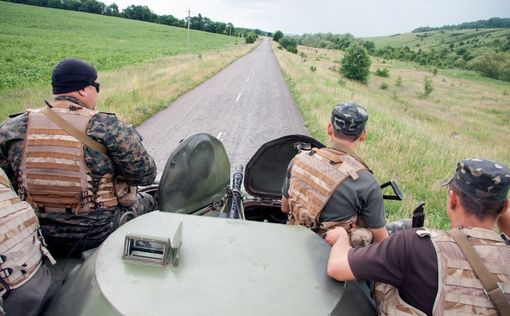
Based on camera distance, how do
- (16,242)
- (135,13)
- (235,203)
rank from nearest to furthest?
(16,242) → (235,203) → (135,13)

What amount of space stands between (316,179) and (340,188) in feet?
0.61

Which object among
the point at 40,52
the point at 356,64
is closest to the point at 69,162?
the point at 40,52

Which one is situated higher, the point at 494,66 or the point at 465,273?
the point at 494,66

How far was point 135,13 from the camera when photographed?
113688mm

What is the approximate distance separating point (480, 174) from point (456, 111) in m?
36.2

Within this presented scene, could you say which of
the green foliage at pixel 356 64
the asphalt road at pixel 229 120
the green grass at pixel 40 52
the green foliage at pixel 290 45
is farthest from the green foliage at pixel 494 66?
the asphalt road at pixel 229 120

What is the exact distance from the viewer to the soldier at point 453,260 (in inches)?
62.9

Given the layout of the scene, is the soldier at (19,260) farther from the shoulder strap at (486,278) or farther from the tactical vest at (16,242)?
the shoulder strap at (486,278)

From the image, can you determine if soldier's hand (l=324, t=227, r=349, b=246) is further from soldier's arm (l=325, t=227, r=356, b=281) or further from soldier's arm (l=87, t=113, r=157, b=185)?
soldier's arm (l=87, t=113, r=157, b=185)

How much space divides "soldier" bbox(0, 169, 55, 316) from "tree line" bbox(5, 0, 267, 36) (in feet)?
341

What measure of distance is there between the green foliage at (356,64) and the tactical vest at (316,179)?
36.0m

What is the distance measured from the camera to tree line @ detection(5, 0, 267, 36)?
95.0m

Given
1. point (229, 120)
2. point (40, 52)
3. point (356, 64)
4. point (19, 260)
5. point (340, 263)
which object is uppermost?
point (340, 263)

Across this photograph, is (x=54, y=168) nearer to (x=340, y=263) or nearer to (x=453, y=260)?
(x=340, y=263)
